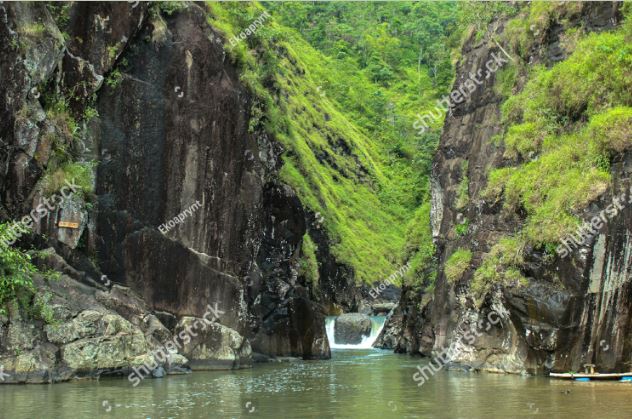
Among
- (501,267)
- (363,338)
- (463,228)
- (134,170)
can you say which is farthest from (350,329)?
(134,170)

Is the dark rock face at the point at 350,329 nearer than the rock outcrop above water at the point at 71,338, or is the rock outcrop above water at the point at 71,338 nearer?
the rock outcrop above water at the point at 71,338

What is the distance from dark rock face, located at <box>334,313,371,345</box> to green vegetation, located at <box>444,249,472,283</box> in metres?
18.3

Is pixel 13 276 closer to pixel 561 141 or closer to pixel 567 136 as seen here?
pixel 561 141

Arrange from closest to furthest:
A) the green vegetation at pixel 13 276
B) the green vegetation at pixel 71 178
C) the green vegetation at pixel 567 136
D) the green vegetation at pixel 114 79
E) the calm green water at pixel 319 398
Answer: the calm green water at pixel 319 398
the green vegetation at pixel 13 276
the green vegetation at pixel 567 136
the green vegetation at pixel 71 178
the green vegetation at pixel 114 79

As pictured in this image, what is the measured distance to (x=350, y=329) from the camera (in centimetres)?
5347

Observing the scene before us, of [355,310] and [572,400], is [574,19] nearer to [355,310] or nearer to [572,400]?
[572,400]

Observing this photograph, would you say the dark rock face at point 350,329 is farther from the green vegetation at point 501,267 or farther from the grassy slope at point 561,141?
the grassy slope at point 561,141

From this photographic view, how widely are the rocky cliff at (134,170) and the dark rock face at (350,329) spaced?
47.9ft

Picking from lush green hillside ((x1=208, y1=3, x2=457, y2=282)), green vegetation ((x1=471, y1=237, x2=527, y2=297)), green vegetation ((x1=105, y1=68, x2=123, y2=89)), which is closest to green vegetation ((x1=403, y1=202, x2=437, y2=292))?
lush green hillside ((x1=208, y1=3, x2=457, y2=282))

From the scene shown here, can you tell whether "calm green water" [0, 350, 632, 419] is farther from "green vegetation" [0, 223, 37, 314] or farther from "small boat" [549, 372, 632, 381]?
"green vegetation" [0, 223, 37, 314]

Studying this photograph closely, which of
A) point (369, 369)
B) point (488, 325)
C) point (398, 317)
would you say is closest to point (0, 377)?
point (369, 369)

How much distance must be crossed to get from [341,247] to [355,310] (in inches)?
220

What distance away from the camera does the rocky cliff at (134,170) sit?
94.7ft

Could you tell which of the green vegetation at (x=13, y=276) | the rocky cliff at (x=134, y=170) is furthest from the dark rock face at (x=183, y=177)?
the green vegetation at (x=13, y=276)
